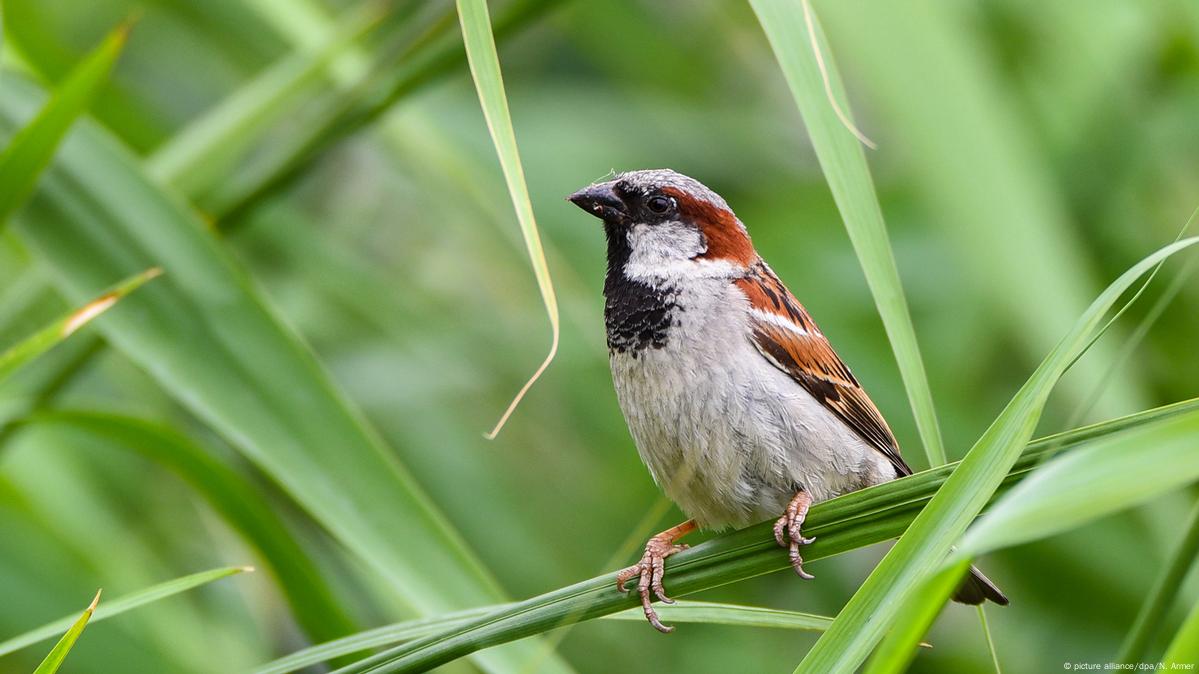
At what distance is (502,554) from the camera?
3436mm

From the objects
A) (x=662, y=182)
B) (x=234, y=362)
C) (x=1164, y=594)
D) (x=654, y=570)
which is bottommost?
(x=1164, y=594)

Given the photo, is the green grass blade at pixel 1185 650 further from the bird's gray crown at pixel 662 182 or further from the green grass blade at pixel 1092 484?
the bird's gray crown at pixel 662 182

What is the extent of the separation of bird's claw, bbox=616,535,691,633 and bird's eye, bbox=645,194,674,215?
1.92 ft

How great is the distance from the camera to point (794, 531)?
158 cm

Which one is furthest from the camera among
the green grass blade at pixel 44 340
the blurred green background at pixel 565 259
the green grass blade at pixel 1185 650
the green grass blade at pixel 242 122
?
the green grass blade at pixel 242 122

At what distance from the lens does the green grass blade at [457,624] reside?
1.34 metres

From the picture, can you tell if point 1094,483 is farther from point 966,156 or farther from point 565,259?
point 565,259

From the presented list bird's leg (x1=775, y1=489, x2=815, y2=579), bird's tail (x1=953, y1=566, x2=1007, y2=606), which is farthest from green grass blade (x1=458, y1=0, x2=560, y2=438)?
bird's tail (x1=953, y1=566, x2=1007, y2=606)

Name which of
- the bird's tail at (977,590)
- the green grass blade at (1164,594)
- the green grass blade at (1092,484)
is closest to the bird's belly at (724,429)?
the bird's tail at (977,590)

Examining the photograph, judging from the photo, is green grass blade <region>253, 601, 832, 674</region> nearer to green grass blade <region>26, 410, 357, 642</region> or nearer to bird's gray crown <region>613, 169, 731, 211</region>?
green grass blade <region>26, 410, 357, 642</region>

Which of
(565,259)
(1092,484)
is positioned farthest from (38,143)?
(565,259)

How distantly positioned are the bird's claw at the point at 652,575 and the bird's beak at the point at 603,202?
58cm

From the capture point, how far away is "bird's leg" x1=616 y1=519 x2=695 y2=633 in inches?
64.3

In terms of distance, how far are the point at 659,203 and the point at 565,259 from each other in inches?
57.2
